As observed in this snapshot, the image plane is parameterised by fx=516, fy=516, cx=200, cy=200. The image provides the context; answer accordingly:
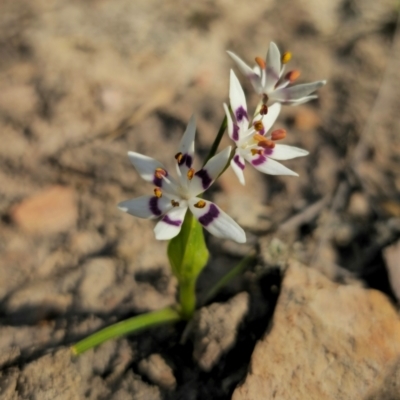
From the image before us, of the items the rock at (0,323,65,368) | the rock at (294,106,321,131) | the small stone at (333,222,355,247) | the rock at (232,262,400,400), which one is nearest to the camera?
the rock at (232,262,400,400)

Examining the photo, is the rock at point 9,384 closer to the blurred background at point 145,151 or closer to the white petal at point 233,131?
the blurred background at point 145,151

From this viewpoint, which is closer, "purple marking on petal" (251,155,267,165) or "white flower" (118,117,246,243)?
"white flower" (118,117,246,243)

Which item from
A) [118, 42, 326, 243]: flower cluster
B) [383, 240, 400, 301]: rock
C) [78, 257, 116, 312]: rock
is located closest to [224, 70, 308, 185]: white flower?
[118, 42, 326, 243]: flower cluster

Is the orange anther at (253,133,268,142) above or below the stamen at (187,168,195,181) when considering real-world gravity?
above

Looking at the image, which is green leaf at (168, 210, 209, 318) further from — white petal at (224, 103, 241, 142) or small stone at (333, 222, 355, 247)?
small stone at (333, 222, 355, 247)

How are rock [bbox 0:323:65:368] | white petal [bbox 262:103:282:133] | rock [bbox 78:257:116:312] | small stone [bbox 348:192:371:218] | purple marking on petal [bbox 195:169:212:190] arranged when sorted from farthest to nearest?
small stone [bbox 348:192:371:218] < rock [bbox 78:257:116:312] < rock [bbox 0:323:65:368] < white petal [bbox 262:103:282:133] < purple marking on petal [bbox 195:169:212:190]

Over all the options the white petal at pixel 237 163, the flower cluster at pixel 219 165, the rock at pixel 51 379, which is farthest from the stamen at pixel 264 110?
the rock at pixel 51 379

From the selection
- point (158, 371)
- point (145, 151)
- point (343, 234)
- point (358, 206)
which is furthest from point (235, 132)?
point (145, 151)
